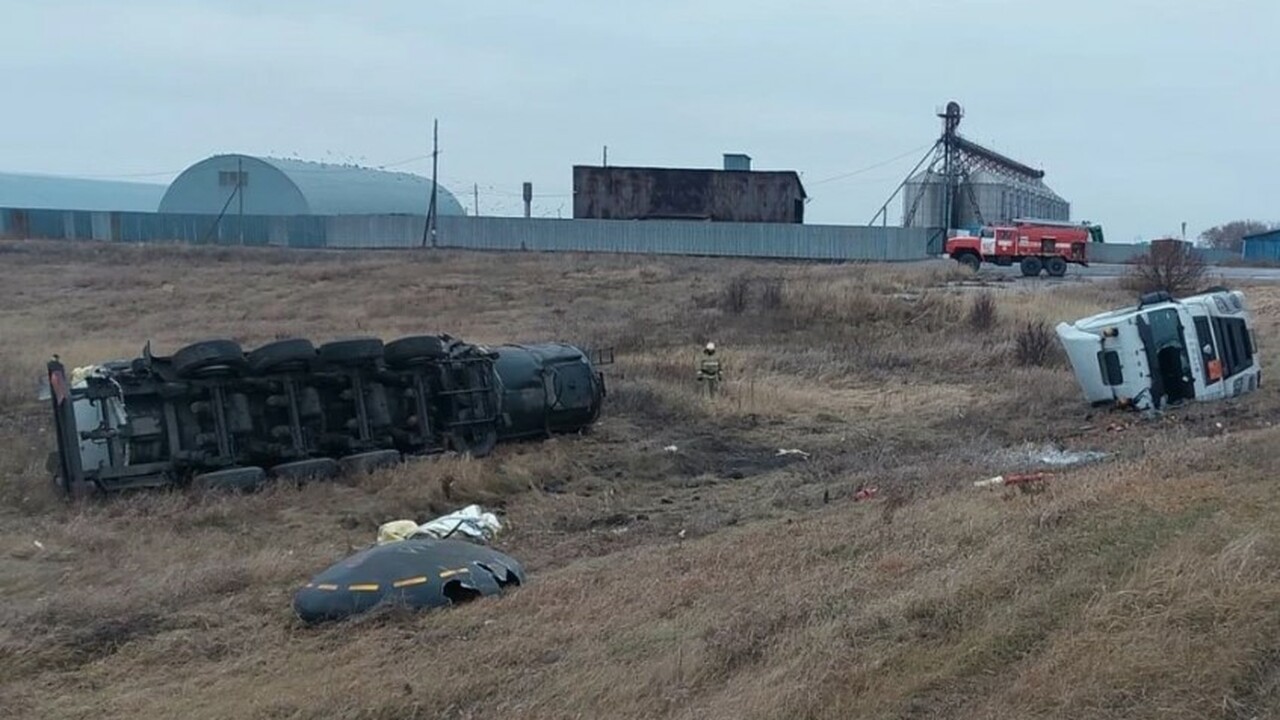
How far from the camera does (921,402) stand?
17203mm

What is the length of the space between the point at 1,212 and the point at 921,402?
61.6 metres

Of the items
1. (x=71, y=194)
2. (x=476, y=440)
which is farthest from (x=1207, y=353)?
(x=71, y=194)

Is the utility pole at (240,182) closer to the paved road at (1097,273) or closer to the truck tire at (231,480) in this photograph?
the paved road at (1097,273)

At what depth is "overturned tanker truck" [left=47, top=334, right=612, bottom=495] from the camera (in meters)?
10.7

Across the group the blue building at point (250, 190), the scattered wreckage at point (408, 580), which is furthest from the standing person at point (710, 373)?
the blue building at point (250, 190)

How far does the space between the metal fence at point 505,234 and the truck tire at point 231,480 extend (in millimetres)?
42365

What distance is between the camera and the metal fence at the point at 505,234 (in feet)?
173

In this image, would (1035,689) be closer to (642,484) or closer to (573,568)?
(573,568)

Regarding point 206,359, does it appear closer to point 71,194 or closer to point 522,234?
point 522,234

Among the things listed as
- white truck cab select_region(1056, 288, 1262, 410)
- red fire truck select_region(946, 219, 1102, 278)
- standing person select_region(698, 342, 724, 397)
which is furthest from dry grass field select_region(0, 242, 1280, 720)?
red fire truck select_region(946, 219, 1102, 278)

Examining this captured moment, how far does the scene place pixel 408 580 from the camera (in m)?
6.39

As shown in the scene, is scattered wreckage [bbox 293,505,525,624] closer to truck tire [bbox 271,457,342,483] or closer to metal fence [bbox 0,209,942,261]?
truck tire [bbox 271,457,342,483]

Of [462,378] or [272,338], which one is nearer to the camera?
[462,378]

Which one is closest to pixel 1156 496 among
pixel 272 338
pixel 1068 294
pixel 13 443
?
pixel 13 443
